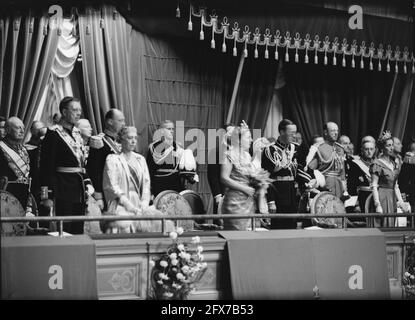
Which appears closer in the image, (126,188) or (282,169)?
(126,188)

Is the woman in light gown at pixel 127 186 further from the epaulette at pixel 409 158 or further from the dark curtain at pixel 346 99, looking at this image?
the dark curtain at pixel 346 99

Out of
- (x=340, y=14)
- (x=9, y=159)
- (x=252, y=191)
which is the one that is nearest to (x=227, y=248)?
(x=252, y=191)

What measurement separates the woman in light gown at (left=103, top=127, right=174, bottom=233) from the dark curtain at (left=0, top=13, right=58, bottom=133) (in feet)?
6.28

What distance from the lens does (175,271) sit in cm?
510

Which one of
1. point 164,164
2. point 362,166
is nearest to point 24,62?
point 164,164

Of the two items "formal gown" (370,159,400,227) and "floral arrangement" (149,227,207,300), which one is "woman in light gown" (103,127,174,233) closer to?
"floral arrangement" (149,227,207,300)

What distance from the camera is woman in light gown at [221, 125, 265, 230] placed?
18.7ft

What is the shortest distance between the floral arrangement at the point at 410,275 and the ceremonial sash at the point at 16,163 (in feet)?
10.4

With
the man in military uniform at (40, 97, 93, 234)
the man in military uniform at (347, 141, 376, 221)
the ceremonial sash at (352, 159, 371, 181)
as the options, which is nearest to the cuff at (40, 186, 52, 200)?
the man in military uniform at (40, 97, 93, 234)

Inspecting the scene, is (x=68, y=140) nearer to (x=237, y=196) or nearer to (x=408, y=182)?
(x=237, y=196)

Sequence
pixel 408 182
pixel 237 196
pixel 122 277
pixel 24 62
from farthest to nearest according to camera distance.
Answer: pixel 408 182
pixel 24 62
pixel 237 196
pixel 122 277

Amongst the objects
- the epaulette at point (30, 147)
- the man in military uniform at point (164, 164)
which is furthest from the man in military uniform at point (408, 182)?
the epaulette at point (30, 147)

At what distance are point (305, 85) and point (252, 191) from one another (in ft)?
12.4

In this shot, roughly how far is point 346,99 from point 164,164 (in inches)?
132
